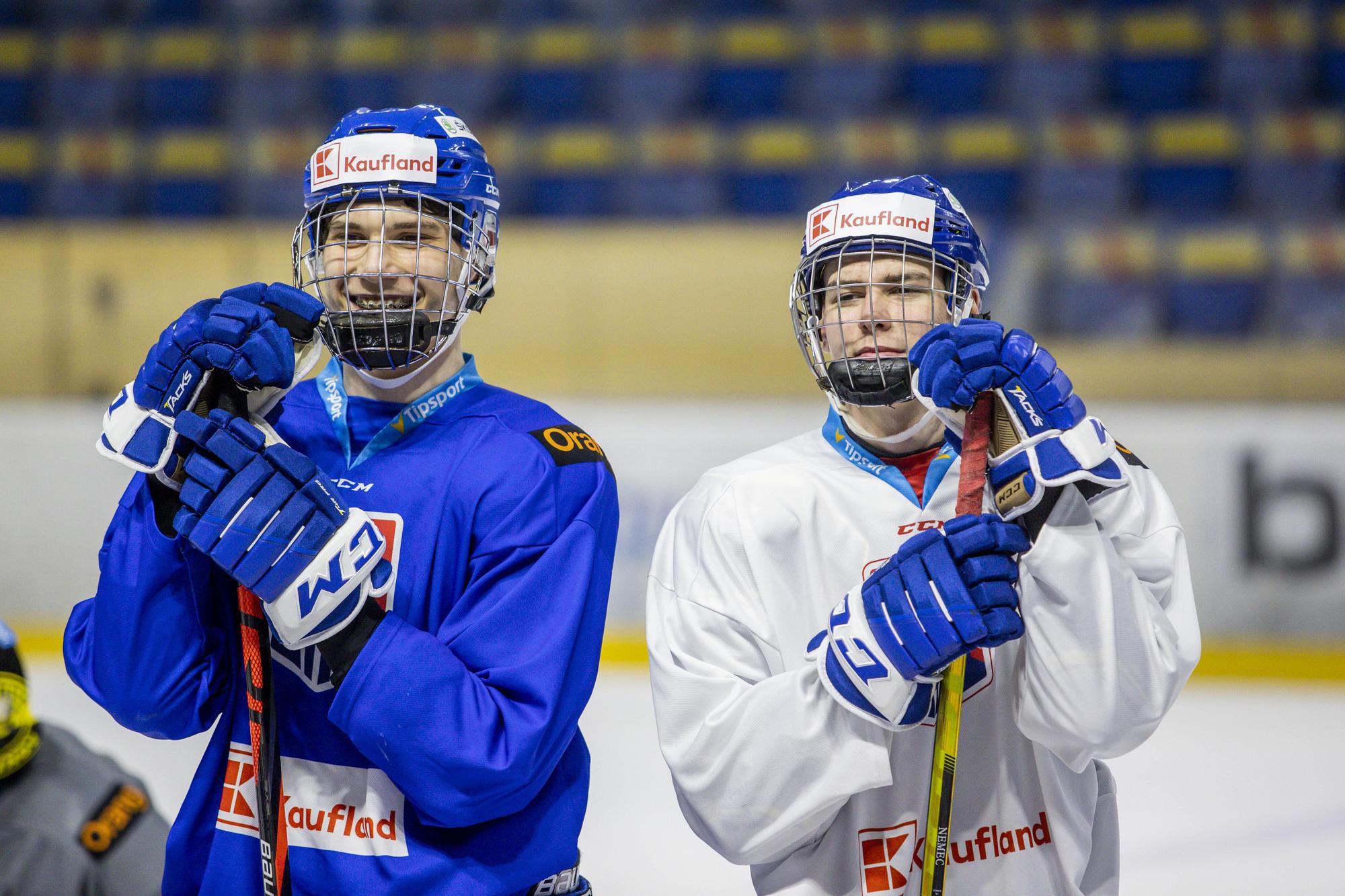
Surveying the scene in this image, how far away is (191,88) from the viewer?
5.57 meters

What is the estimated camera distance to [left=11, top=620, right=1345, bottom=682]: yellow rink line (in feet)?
13.9

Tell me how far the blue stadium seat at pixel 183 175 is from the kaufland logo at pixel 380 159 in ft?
14.4

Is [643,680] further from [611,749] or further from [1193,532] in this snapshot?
[1193,532]

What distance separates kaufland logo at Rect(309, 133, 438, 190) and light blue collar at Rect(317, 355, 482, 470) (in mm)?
214

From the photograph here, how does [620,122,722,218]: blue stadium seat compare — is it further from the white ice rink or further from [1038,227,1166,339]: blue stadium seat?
the white ice rink

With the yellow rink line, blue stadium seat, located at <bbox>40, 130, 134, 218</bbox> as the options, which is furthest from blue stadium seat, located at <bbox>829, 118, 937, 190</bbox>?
blue stadium seat, located at <bbox>40, 130, 134, 218</bbox>

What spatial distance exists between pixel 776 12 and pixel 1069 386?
535 cm

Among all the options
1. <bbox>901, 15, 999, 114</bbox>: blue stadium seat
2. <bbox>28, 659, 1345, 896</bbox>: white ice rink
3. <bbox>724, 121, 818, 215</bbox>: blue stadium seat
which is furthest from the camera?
<bbox>901, 15, 999, 114</bbox>: blue stadium seat

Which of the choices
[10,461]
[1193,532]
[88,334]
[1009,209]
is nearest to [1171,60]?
[1009,209]

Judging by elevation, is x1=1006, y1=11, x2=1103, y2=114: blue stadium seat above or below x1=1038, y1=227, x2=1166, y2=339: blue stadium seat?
above

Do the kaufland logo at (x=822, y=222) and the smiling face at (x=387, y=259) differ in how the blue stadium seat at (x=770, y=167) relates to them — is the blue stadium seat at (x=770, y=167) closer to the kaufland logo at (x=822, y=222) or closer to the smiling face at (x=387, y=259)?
the kaufland logo at (x=822, y=222)

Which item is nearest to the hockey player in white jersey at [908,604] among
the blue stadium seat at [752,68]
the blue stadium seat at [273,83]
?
the blue stadium seat at [273,83]

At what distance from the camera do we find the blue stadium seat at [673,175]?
5723 mm

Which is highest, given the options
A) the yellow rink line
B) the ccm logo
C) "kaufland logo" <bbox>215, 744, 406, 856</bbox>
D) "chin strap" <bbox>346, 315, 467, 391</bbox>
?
"chin strap" <bbox>346, 315, 467, 391</bbox>
